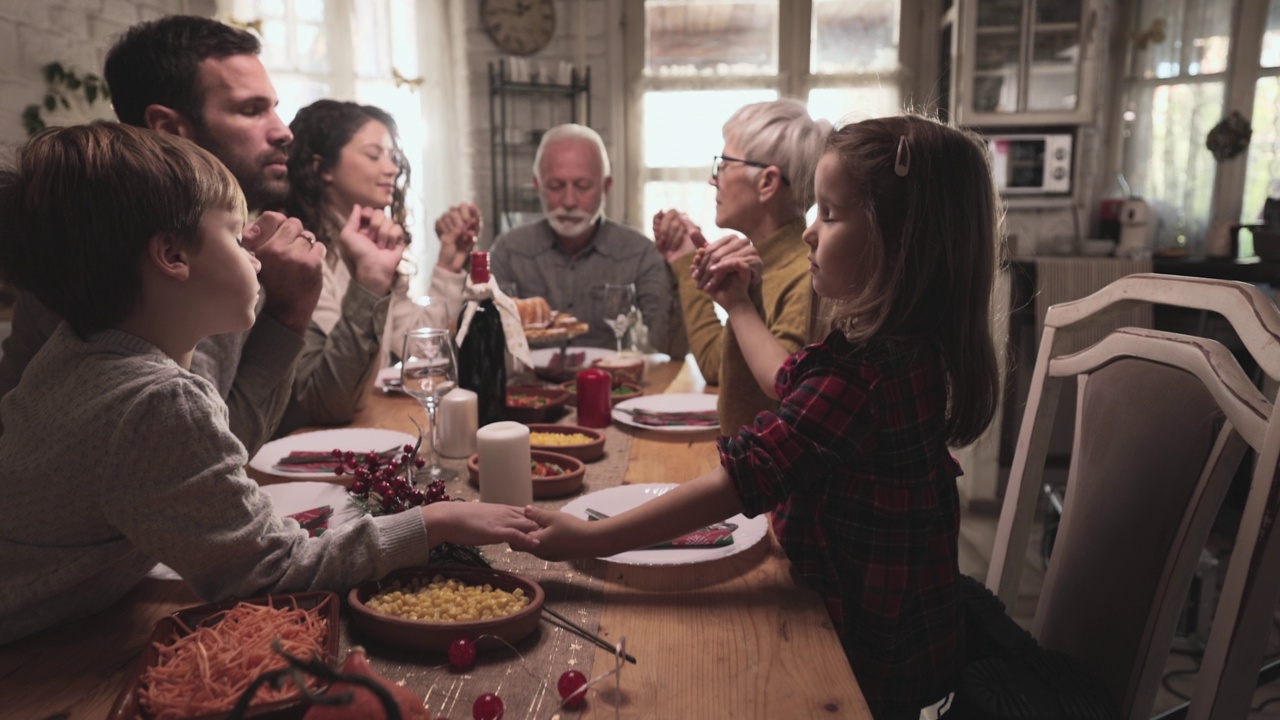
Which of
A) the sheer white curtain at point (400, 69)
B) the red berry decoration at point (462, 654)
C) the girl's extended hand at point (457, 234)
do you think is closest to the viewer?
the red berry decoration at point (462, 654)

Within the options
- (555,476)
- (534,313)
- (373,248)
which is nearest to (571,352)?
(534,313)

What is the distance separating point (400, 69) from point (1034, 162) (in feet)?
10.6

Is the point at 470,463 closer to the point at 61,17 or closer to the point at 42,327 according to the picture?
the point at 42,327

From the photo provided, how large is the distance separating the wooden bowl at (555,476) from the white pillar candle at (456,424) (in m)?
0.13

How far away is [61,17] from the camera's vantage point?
2795 millimetres

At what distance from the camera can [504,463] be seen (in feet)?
3.84

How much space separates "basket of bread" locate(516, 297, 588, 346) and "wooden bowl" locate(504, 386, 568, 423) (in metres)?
0.25

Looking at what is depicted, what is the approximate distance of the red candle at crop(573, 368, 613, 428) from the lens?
5.40 feet

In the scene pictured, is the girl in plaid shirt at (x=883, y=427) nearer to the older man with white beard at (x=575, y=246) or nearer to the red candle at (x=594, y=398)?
the red candle at (x=594, y=398)

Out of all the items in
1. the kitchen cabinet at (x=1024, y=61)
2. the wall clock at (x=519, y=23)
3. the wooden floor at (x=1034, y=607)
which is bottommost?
the wooden floor at (x=1034, y=607)

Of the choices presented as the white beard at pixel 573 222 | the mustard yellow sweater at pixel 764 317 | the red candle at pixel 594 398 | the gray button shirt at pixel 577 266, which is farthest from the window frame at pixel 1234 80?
the red candle at pixel 594 398

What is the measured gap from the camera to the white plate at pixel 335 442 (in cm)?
143

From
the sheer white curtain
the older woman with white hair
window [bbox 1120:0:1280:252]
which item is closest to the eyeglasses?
the older woman with white hair

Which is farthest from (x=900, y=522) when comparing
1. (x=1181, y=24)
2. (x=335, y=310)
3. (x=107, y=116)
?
(x=1181, y=24)
